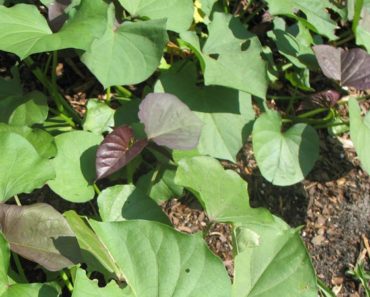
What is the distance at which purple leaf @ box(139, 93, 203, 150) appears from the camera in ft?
5.25

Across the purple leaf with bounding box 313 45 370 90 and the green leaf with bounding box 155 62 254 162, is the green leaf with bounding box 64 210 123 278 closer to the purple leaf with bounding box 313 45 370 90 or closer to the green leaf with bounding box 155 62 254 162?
the green leaf with bounding box 155 62 254 162

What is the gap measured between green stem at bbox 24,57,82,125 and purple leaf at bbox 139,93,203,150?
411mm

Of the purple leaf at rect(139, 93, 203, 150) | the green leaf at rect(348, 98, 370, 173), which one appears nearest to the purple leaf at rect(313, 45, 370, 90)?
the green leaf at rect(348, 98, 370, 173)

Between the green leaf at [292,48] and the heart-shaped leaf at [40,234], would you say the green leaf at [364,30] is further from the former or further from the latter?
the heart-shaped leaf at [40,234]

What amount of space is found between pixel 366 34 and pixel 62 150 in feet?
3.73

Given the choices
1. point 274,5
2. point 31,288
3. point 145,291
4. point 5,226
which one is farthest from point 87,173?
point 274,5

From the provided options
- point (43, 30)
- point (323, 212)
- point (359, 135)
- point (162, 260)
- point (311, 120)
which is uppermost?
point (43, 30)

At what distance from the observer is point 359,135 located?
187 cm

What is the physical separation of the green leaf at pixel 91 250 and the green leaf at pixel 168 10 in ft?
2.30

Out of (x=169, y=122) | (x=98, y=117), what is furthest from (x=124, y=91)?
(x=169, y=122)

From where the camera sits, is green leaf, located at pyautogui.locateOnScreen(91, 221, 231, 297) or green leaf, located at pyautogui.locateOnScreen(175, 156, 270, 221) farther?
green leaf, located at pyautogui.locateOnScreen(175, 156, 270, 221)

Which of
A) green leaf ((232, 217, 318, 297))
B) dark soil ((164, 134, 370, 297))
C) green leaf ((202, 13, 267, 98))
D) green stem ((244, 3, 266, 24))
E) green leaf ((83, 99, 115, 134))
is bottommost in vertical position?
dark soil ((164, 134, 370, 297))

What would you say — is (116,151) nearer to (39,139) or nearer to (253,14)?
(39,139)

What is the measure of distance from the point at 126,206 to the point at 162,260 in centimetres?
38
